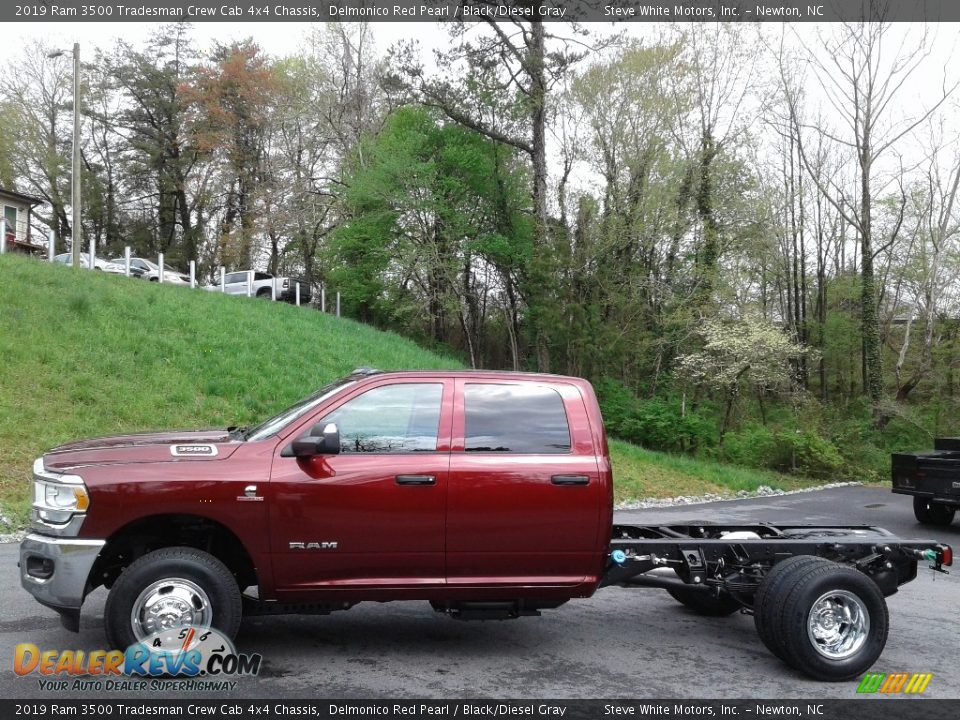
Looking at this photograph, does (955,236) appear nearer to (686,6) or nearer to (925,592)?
(686,6)

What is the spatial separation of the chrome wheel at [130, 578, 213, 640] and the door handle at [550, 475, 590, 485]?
2329 mm

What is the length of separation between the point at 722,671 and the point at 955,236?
30.1m

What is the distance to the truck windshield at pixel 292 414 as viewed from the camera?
17.2 ft

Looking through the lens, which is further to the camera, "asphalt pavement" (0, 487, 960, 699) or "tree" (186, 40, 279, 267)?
"tree" (186, 40, 279, 267)

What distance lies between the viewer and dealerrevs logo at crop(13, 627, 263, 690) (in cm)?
464

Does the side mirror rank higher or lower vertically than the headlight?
higher

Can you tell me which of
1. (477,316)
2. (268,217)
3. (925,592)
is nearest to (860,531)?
(925,592)

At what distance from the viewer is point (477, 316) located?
127 feet

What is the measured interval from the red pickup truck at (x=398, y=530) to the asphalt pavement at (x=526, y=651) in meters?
0.35

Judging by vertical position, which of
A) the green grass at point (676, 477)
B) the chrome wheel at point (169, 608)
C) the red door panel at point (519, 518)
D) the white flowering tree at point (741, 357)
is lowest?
the green grass at point (676, 477)

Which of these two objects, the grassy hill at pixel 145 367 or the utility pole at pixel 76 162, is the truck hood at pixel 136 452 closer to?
the grassy hill at pixel 145 367

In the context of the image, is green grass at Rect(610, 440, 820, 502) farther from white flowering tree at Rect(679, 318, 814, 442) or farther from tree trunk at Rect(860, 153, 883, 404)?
tree trunk at Rect(860, 153, 883, 404)

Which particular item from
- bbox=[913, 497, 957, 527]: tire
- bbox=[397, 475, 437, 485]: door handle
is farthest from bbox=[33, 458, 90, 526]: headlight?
bbox=[913, 497, 957, 527]: tire

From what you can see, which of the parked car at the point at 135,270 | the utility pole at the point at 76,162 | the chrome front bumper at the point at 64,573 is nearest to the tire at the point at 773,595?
the chrome front bumper at the point at 64,573
